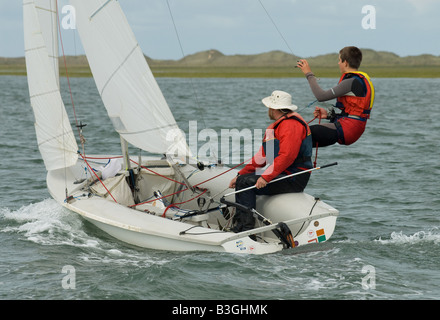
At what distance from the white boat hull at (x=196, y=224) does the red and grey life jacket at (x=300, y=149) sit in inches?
15.4

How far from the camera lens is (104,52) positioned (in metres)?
7.66

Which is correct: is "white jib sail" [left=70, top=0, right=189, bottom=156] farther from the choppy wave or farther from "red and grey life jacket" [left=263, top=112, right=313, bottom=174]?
the choppy wave

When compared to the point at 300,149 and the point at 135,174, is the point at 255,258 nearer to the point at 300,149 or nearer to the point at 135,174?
the point at 300,149

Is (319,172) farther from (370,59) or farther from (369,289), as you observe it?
(370,59)

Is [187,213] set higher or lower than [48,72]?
lower

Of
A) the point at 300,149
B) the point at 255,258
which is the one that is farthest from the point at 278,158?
the point at 255,258

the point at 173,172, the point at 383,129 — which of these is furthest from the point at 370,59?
the point at 173,172

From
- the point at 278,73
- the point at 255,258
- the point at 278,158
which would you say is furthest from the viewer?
the point at 278,73

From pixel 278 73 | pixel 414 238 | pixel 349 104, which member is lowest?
pixel 414 238

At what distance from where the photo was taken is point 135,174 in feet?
28.1

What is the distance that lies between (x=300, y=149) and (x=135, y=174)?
2580 mm

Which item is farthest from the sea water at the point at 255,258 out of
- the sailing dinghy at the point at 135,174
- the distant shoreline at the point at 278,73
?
the distant shoreline at the point at 278,73
